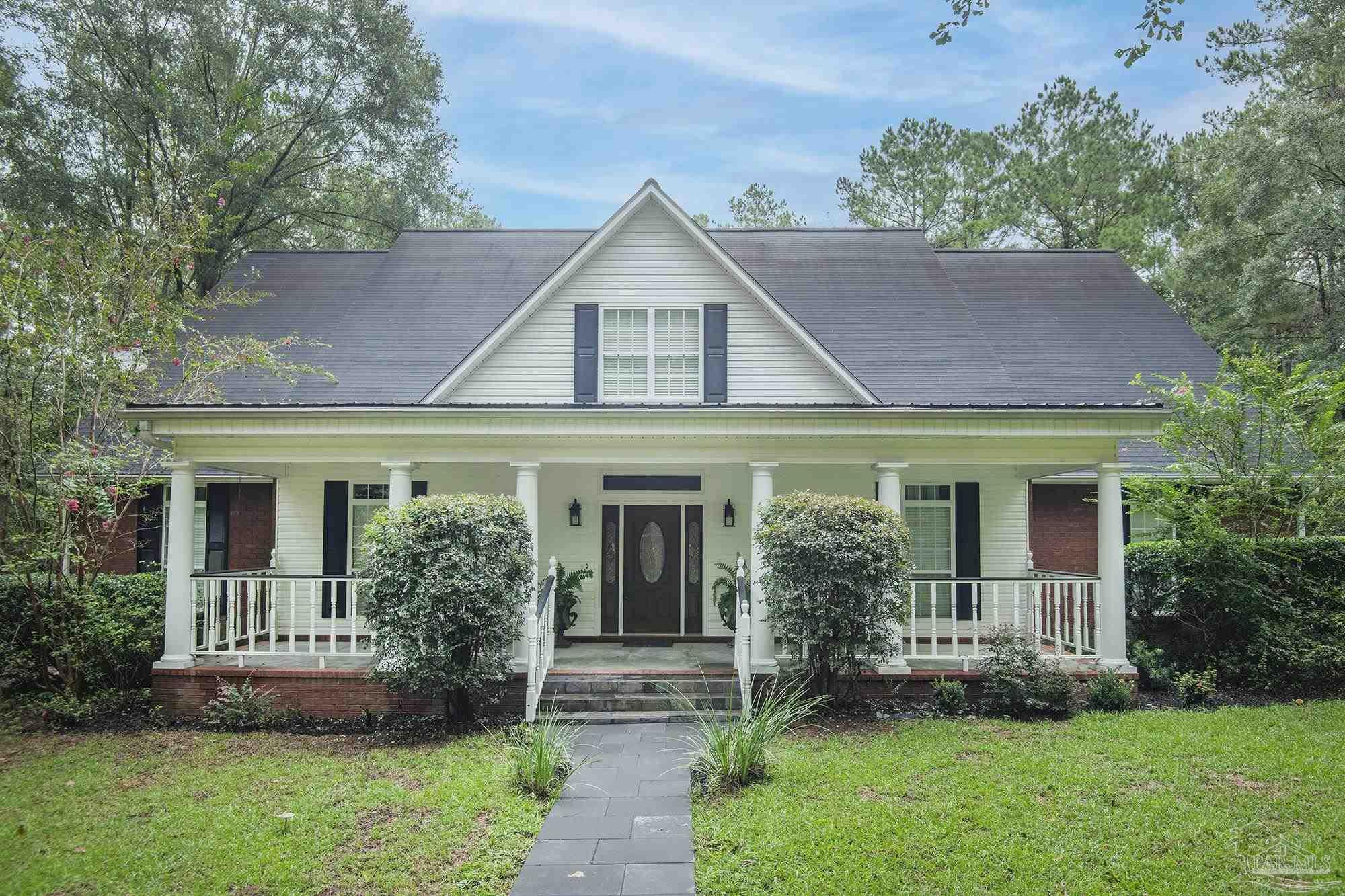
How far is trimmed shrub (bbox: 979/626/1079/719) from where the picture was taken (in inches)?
351

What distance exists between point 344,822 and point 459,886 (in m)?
1.54

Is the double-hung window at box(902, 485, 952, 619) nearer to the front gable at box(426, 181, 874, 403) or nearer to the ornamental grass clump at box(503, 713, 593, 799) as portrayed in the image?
the front gable at box(426, 181, 874, 403)

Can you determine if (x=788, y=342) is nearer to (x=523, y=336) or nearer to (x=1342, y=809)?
(x=523, y=336)

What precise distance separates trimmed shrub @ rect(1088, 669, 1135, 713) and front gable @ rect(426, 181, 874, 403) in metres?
4.41

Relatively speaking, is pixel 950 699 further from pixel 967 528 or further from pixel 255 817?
pixel 255 817

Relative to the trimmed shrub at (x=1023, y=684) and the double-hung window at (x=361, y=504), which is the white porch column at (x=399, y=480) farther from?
the trimmed shrub at (x=1023, y=684)

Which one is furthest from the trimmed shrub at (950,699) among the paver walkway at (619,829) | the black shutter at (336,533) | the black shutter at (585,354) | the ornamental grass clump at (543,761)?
the black shutter at (336,533)

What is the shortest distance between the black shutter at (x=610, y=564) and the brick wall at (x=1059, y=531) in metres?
7.01

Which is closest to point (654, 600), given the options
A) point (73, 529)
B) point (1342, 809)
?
point (73, 529)

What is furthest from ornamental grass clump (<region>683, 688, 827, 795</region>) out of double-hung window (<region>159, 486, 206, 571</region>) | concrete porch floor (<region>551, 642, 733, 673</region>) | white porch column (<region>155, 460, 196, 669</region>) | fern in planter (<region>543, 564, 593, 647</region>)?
double-hung window (<region>159, 486, 206, 571</region>)

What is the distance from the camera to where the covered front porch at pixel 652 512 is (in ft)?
32.3

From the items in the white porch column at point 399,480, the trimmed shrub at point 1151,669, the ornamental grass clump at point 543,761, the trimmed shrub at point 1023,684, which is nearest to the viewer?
the ornamental grass clump at point 543,761

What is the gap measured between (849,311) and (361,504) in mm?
8385

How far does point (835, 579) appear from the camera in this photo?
28.3ft
